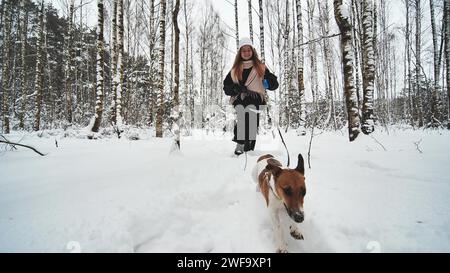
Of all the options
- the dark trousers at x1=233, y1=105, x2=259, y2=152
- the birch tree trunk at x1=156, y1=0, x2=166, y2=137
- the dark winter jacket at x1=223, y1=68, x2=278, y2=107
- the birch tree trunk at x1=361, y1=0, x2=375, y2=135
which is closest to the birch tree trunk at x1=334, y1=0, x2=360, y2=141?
the birch tree trunk at x1=361, y1=0, x2=375, y2=135

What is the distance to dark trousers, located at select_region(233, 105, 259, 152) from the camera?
458cm

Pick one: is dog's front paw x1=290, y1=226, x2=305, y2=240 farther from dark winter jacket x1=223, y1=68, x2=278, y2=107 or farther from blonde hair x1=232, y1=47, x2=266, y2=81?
blonde hair x1=232, y1=47, x2=266, y2=81

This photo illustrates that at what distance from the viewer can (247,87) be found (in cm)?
446

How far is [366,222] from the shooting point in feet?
6.11

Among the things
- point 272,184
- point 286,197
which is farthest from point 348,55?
point 286,197

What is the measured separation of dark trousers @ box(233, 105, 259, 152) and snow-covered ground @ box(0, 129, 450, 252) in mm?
1245

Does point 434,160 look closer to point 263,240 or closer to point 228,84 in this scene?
point 263,240

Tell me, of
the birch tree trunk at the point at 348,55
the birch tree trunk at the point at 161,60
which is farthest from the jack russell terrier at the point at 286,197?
the birch tree trunk at the point at 161,60

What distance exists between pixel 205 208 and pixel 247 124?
99.0 inches

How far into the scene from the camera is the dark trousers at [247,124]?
180 inches

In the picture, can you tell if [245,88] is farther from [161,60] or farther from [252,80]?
[161,60]

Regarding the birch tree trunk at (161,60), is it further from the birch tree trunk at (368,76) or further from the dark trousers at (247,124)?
the birch tree trunk at (368,76)
